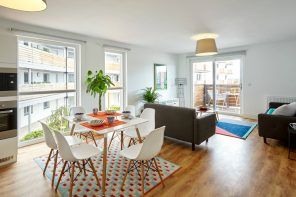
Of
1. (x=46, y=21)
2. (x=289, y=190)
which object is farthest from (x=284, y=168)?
(x=46, y=21)

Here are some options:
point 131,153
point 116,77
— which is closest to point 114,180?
point 131,153

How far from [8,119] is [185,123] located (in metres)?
2.91

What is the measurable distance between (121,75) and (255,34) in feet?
11.8

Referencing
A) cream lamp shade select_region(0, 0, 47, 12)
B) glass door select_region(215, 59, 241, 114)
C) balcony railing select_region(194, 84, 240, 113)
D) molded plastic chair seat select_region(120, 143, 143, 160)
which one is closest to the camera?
cream lamp shade select_region(0, 0, 47, 12)

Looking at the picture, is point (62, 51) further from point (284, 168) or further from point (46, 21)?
point (284, 168)

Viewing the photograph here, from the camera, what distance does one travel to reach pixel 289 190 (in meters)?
1.97

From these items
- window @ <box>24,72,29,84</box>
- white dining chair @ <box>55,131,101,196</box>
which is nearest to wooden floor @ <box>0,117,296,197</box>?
white dining chair @ <box>55,131,101,196</box>

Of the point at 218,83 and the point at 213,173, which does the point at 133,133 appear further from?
the point at 218,83

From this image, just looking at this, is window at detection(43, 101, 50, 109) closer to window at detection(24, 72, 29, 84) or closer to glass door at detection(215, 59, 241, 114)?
window at detection(24, 72, 29, 84)

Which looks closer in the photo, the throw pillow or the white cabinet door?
the white cabinet door

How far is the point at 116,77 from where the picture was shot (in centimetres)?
496

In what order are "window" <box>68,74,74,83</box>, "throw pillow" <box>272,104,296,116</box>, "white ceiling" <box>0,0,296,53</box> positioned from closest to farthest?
"white ceiling" <box>0,0,296,53</box>, "throw pillow" <box>272,104,296,116</box>, "window" <box>68,74,74,83</box>

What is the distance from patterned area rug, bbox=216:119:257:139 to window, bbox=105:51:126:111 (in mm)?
2838

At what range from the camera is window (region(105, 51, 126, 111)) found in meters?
4.74
